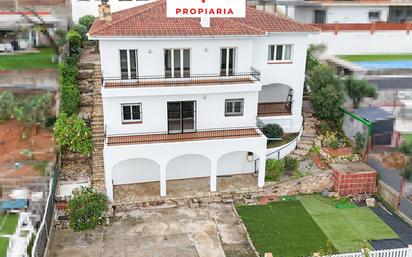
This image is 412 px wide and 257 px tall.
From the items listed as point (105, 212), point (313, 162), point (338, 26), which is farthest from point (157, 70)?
point (338, 26)

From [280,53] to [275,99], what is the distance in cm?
388

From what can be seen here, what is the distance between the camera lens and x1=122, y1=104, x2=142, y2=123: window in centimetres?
A: 2672

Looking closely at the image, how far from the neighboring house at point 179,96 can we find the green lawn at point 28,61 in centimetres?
1490

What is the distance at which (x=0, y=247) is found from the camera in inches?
843

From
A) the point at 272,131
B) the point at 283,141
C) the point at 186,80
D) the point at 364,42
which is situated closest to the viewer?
the point at 186,80

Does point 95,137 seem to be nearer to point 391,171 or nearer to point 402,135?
point 391,171

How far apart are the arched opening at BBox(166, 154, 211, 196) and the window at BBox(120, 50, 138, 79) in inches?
215

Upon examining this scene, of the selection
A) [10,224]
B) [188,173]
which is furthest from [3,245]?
[188,173]

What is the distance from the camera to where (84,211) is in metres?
22.2

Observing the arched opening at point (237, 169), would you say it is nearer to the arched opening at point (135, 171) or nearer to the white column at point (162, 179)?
the white column at point (162, 179)

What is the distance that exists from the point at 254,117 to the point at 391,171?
27.8 feet

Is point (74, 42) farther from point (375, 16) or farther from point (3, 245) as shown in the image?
point (375, 16)

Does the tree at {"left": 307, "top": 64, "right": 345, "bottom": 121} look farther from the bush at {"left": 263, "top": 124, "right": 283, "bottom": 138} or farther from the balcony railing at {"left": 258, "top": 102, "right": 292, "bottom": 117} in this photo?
the bush at {"left": 263, "top": 124, "right": 283, "bottom": 138}

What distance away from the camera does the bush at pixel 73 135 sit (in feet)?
86.9
